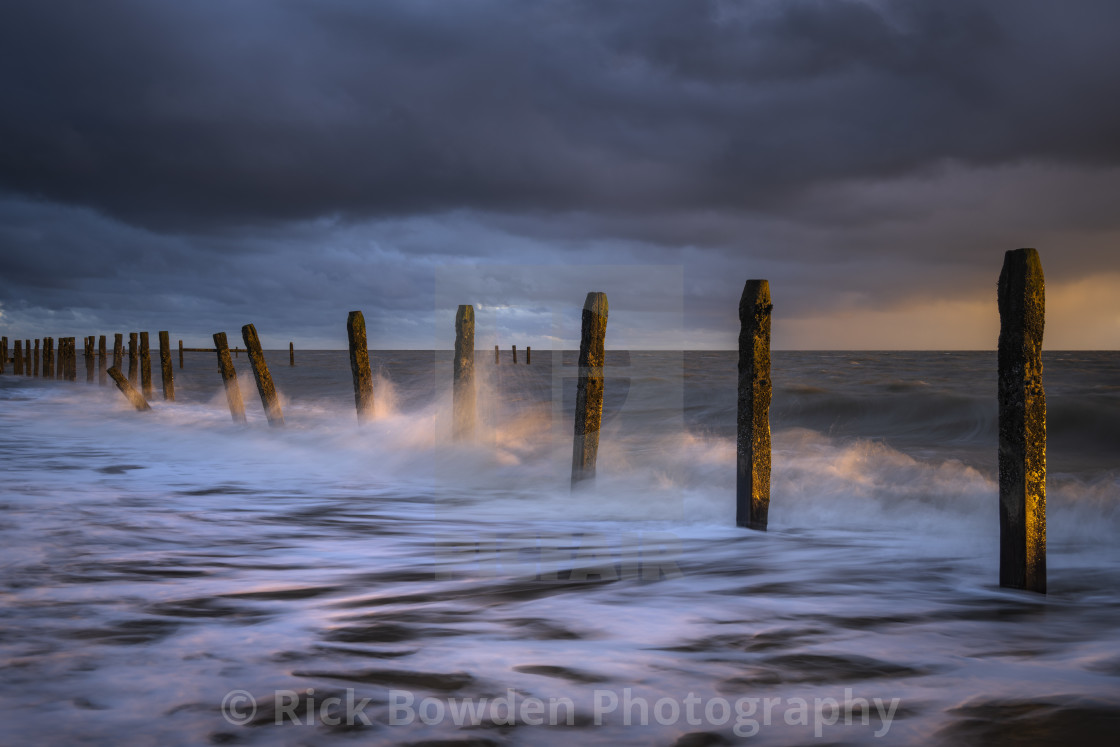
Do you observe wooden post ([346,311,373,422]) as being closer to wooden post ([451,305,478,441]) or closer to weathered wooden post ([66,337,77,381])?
wooden post ([451,305,478,441])

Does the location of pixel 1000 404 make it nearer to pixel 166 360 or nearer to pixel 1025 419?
pixel 1025 419

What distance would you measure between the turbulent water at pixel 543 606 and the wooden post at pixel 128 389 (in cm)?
774

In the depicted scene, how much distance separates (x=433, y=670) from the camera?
3049 mm

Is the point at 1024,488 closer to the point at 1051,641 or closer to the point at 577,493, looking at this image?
the point at 1051,641

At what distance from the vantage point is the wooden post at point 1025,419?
449cm

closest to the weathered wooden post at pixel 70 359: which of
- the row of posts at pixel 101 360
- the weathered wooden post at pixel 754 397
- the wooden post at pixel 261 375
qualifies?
the row of posts at pixel 101 360

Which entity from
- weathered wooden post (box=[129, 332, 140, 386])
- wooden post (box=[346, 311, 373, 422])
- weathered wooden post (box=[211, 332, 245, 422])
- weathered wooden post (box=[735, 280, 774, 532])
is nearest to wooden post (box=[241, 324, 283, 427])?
weathered wooden post (box=[211, 332, 245, 422])

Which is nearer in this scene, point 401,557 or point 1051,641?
point 1051,641

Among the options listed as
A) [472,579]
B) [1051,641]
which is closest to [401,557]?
[472,579]

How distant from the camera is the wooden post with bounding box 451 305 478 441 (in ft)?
34.4

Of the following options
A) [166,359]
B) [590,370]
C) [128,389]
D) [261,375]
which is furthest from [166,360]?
[590,370]

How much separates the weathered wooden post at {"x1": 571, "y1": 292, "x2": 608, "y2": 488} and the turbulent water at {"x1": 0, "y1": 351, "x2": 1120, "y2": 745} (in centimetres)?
66

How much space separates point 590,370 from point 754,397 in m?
2.03

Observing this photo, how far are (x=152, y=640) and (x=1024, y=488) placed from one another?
14.7 ft
